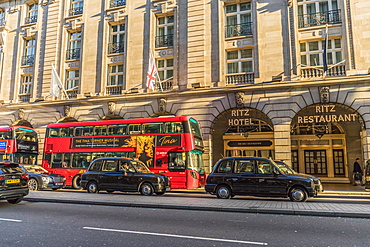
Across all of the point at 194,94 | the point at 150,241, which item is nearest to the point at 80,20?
the point at 194,94

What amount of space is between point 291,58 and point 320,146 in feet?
31.3

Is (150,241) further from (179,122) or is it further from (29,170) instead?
(29,170)

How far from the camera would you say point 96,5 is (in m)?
25.8

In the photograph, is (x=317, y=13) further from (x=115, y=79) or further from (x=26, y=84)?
(x=26, y=84)

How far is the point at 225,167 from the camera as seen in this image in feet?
42.0

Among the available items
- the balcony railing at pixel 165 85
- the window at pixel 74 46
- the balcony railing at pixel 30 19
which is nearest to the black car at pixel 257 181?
the balcony railing at pixel 165 85

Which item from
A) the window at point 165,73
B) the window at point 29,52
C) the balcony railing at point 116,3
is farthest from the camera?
the window at point 29,52

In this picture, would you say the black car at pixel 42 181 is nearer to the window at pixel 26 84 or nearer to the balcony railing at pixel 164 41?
the balcony railing at pixel 164 41

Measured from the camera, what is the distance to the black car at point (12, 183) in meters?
9.89

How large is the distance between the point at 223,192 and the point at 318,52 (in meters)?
12.7

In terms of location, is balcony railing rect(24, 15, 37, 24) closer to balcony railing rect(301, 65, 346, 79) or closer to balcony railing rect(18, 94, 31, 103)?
balcony railing rect(18, 94, 31, 103)

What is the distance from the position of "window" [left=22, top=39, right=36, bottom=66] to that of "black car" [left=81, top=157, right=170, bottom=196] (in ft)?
60.3

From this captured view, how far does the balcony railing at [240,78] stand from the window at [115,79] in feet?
29.1

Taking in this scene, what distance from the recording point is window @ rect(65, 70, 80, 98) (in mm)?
25562
